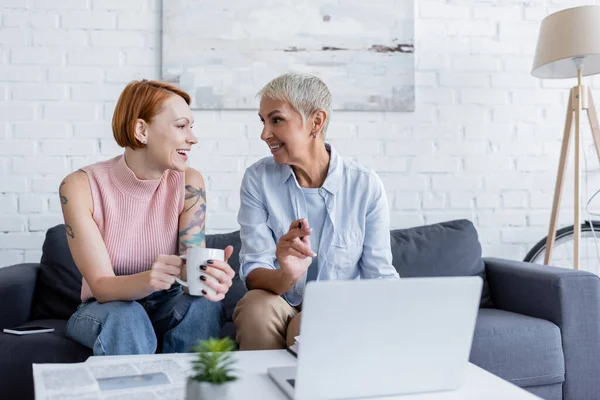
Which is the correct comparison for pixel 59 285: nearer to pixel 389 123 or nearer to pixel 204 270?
pixel 204 270

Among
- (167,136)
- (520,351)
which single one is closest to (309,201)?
(167,136)

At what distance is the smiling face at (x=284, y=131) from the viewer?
6.09 ft

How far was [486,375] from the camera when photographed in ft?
3.90

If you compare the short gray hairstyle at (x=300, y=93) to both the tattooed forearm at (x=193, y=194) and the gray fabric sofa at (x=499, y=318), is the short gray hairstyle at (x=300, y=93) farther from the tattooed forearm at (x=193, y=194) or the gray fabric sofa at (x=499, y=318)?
the gray fabric sofa at (x=499, y=318)

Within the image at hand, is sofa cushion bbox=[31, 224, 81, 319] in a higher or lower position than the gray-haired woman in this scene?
lower

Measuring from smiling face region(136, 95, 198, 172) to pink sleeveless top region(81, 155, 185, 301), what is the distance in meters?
0.08

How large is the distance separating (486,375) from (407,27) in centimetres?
197

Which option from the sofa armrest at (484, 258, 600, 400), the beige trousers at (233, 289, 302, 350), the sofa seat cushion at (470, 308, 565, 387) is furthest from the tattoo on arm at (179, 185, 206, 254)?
the sofa armrest at (484, 258, 600, 400)

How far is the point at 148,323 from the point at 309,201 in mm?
602

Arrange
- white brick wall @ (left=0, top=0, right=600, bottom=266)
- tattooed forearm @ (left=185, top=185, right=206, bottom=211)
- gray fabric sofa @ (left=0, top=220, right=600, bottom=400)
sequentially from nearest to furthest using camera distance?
gray fabric sofa @ (left=0, top=220, right=600, bottom=400) → tattooed forearm @ (left=185, top=185, right=206, bottom=211) → white brick wall @ (left=0, top=0, right=600, bottom=266)

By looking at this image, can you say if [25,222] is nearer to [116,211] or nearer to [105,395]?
[116,211]

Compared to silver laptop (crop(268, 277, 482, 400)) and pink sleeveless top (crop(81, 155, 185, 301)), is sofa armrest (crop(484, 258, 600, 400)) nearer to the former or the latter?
silver laptop (crop(268, 277, 482, 400))

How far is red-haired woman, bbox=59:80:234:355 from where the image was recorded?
5.39ft

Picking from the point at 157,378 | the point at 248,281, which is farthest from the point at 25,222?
the point at 157,378
